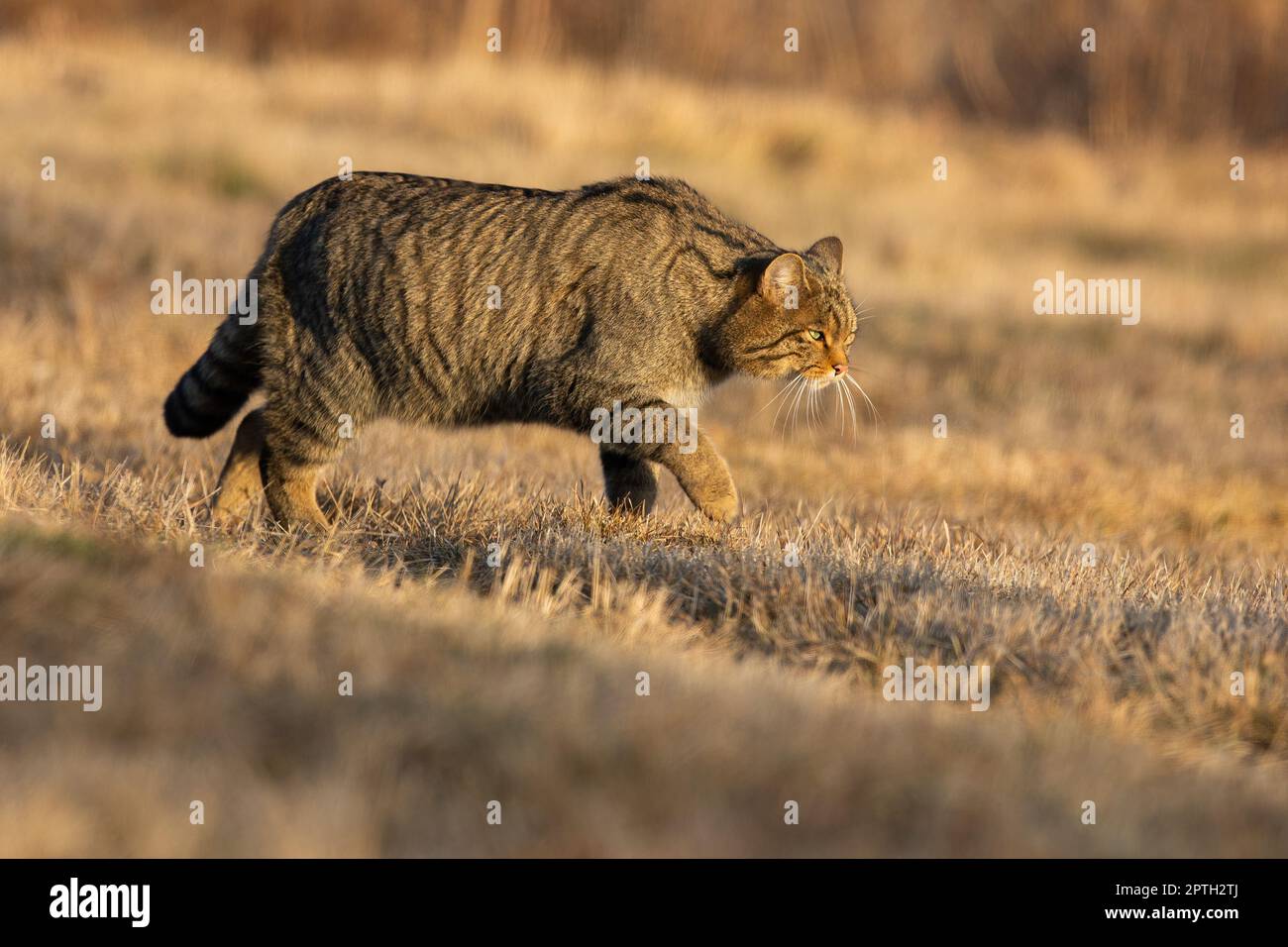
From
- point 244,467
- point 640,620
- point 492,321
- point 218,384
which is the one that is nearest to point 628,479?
point 492,321

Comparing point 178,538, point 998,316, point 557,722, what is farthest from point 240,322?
point 998,316

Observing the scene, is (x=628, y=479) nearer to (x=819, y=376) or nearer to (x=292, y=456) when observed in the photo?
(x=819, y=376)

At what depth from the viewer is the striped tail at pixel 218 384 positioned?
6.09 m

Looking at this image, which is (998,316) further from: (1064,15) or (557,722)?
(557,722)

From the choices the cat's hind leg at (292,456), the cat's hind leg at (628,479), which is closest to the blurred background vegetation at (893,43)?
the cat's hind leg at (628,479)

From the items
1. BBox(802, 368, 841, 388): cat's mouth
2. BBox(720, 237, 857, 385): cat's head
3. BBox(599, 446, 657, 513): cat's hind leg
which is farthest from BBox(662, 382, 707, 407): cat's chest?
BBox(802, 368, 841, 388): cat's mouth

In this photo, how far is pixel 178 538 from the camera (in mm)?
4695

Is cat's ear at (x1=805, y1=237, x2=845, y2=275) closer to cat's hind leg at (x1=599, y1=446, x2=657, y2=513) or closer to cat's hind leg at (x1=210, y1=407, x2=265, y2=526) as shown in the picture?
cat's hind leg at (x1=599, y1=446, x2=657, y2=513)

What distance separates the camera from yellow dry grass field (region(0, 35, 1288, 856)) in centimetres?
309

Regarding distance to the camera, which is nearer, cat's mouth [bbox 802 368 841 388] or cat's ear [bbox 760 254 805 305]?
cat's ear [bbox 760 254 805 305]

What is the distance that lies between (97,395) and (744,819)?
7.08m

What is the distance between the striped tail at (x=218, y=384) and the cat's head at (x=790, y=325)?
1.98m

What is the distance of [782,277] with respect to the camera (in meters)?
6.02

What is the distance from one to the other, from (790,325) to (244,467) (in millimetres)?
2404
